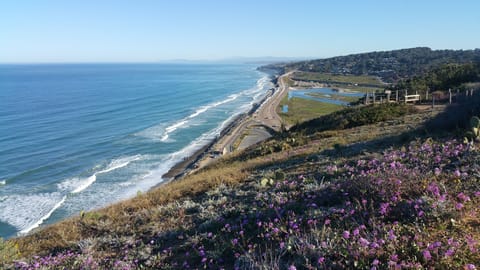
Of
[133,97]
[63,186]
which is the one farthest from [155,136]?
[133,97]

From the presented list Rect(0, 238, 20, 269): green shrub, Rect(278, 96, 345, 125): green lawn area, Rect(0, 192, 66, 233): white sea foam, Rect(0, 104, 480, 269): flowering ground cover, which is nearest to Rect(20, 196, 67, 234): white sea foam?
Rect(0, 192, 66, 233): white sea foam

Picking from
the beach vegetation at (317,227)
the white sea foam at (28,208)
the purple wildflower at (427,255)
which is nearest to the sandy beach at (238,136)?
the white sea foam at (28,208)

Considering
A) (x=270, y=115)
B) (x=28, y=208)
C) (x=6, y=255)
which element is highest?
(x=6, y=255)

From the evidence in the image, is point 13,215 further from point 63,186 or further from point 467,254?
point 467,254

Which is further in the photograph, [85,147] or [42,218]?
[85,147]

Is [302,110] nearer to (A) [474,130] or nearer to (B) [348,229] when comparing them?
(A) [474,130]

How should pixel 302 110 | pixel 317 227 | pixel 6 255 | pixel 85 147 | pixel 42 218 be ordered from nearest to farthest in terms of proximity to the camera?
pixel 317 227 < pixel 6 255 < pixel 42 218 < pixel 85 147 < pixel 302 110

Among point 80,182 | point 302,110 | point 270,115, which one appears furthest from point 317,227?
point 302,110

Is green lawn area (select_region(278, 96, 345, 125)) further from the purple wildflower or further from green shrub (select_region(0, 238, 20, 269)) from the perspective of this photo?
the purple wildflower
